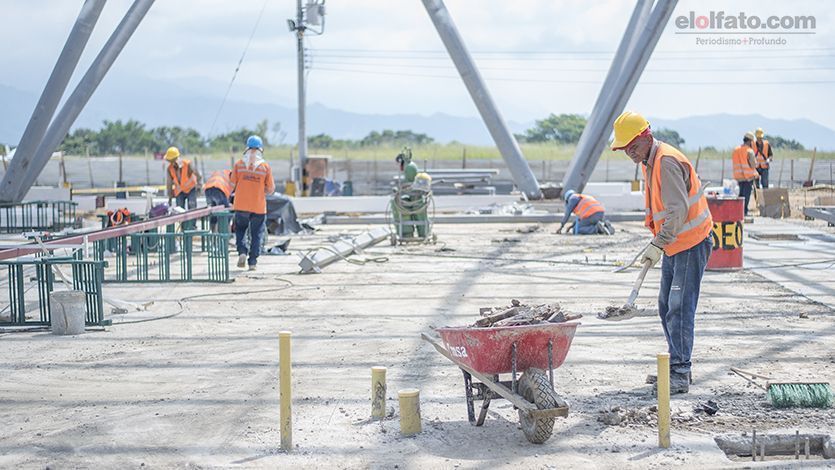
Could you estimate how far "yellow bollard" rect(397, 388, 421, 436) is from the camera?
6.34m

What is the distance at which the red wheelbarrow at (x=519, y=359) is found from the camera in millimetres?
6105

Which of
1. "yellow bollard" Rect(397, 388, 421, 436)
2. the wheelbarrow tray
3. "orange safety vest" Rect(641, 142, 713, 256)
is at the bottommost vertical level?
"yellow bollard" Rect(397, 388, 421, 436)

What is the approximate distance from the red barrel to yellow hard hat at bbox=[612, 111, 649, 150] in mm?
6763

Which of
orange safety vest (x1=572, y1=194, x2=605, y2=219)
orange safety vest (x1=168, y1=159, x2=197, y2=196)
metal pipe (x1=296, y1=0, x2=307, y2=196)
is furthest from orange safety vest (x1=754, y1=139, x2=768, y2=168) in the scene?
metal pipe (x1=296, y1=0, x2=307, y2=196)

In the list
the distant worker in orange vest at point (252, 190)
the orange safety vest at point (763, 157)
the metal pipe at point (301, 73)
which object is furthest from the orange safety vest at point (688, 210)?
the metal pipe at point (301, 73)

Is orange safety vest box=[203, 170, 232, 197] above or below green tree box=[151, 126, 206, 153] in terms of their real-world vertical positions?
below

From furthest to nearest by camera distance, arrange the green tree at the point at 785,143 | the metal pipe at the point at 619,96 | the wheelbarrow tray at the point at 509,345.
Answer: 1. the green tree at the point at 785,143
2. the metal pipe at the point at 619,96
3. the wheelbarrow tray at the point at 509,345

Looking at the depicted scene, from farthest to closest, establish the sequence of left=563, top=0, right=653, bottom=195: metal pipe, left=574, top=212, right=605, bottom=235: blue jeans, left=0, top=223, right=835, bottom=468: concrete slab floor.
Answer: left=563, top=0, right=653, bottom=195: metal pipe
left=574, top=212, right=605, bottom=235: blue jeans
left=0, top=223, right=835, bottom=468: concrete slab floor

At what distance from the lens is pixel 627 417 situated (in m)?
6.63

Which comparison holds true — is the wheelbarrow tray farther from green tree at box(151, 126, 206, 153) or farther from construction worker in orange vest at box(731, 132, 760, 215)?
green tree at box(151, 126, 206, 153)

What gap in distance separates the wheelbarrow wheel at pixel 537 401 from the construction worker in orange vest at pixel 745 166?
707 inches

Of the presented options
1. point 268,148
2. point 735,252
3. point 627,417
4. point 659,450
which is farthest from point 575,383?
point 268,148

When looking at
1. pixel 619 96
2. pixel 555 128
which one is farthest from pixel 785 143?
pixel 619 96

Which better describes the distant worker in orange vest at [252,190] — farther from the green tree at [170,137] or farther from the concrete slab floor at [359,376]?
the green tree at [170,137]
